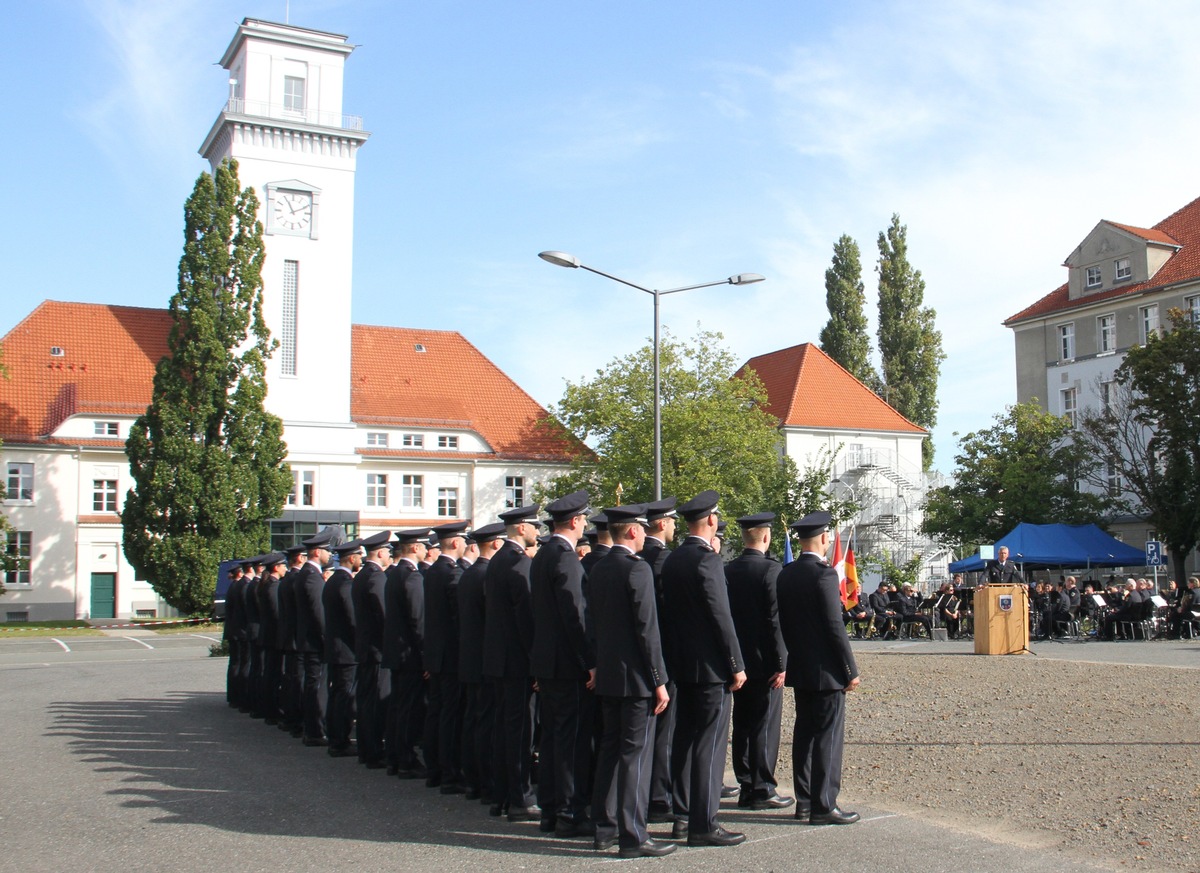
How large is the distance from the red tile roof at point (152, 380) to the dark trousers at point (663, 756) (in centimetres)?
4863

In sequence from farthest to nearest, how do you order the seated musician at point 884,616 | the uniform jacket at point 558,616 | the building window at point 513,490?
the building window at point 513,490 < the seated musician at point 884,616 < the uniform jacket at point 558,616

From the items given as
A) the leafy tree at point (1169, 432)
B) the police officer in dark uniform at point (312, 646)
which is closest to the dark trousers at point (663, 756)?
the police officer in dark uniform at point (312, 646)

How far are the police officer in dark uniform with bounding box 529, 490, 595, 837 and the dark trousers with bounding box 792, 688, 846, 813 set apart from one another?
1.38m

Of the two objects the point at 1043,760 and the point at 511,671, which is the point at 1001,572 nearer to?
the point at 1043,760

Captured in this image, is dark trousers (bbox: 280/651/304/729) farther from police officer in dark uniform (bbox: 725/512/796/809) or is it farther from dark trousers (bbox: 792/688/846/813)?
dark trousers (bbox: 792/688/846/813)

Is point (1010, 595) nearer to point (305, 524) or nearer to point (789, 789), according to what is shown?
point (789, 789)

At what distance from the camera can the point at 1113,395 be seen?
54.2 metres

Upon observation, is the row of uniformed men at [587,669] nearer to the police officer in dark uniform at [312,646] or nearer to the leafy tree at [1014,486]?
the police officer in dark uniform at [312,646]

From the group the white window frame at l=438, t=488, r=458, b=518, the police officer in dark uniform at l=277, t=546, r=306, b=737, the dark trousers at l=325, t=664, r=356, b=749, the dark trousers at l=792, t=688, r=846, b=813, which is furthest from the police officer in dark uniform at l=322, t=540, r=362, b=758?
the white window frame at l=438, t=488, r=458, b=518

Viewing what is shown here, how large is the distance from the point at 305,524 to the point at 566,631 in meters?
46.8

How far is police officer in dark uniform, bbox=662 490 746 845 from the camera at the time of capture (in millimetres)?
7488

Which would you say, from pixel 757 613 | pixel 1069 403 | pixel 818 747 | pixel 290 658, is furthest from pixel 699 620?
pixel 1069 403

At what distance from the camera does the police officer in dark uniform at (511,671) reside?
8375mm

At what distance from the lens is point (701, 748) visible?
7500 millimetres
